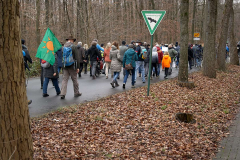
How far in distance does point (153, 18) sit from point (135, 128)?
4.04 metres

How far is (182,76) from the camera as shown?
11672mm

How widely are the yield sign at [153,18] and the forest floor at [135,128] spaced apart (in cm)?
244

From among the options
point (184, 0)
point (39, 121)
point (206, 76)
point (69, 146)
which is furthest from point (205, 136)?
point (206, 76)

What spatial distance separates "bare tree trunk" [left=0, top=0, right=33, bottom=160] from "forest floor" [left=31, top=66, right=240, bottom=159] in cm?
180

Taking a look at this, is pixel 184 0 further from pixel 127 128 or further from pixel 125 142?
pixel 125 142

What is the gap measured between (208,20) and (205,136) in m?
9.75

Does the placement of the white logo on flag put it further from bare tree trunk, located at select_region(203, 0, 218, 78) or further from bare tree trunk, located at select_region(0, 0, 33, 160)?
bare tree trunk, located at select_region(203, 0, 218, 78)

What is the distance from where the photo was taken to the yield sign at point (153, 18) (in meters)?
8.73

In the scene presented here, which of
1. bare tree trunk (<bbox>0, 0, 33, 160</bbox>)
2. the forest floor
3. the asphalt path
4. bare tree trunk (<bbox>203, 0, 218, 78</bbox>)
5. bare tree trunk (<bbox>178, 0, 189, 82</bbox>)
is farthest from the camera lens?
bare tree trunk (<bbox>203, 0, 218, 78</bbox>)

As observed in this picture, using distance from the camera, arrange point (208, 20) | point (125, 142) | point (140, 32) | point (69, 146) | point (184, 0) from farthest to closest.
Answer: point (140, 32) → point (208, 20) → point (184, 0) → point (125, 142) → point (69, 146)

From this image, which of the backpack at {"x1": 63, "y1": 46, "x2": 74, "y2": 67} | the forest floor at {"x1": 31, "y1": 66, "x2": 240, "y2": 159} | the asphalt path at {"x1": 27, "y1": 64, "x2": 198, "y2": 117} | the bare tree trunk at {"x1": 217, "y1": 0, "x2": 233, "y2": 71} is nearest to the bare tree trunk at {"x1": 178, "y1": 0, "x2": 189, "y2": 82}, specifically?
the forest floor at {"x1": 31, "y1": 66, "x2": 240, "y2": 159}

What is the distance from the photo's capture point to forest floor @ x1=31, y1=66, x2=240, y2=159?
523 cm

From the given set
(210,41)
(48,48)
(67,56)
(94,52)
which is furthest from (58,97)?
(210,41)

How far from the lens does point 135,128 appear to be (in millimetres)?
6523
